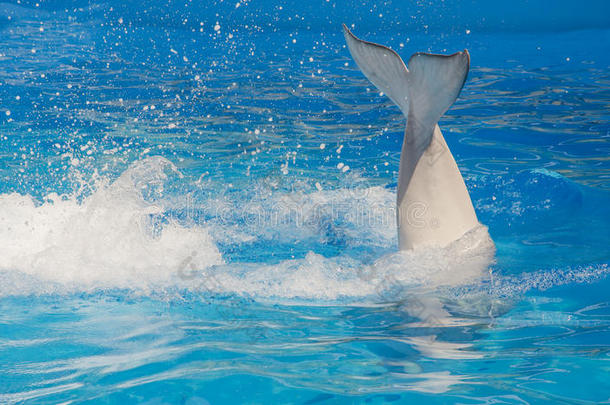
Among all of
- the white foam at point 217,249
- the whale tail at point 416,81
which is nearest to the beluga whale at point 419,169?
the whale tail at point 416,81

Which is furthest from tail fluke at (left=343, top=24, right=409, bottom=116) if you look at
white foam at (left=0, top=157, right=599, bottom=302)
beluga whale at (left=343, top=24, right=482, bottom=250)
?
white foam at (left=0, top=157, right=599, bottom=302)

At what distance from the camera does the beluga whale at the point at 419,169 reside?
4.06 m

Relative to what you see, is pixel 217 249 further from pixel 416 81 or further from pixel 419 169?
pixel 416 81

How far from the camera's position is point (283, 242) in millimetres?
5281

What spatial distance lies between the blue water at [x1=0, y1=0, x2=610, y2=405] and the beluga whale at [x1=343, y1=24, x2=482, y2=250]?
7.8 inches

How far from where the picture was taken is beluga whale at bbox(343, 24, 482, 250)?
13.3ft

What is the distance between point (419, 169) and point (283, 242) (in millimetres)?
1541

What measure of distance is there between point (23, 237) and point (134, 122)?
4279mm

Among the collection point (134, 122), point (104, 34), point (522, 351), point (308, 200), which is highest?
point (104, 34)

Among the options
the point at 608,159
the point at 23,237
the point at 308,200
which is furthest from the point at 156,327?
the point at 608,159

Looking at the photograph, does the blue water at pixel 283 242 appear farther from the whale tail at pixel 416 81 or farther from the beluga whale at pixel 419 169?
the whale tail at pixel 416 81

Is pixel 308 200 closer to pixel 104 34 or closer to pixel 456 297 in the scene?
pixel 456 297

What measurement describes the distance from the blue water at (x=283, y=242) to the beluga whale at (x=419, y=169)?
0.20m

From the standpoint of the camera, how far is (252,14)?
17094 millimetres
